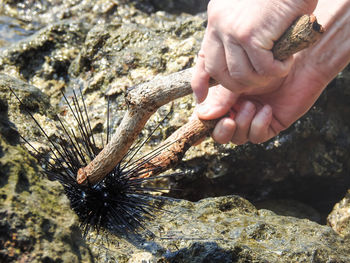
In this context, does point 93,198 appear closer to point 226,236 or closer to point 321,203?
point 226,236

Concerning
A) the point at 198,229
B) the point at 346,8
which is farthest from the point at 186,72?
the point at 346,8

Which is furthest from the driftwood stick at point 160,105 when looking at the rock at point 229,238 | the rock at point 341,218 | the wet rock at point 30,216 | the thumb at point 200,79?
the rock at point 341,218

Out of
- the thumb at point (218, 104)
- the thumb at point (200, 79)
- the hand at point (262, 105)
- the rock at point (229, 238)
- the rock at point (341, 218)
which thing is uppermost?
the thumb at point (200, 79)

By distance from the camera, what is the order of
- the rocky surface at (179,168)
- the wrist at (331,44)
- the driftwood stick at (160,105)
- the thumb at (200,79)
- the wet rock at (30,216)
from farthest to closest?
the wrist at (331,44), the thumb at (200,79), the driftwood stick at (160,105), the rocky surface at (179,168), the wet rock at (30,216)

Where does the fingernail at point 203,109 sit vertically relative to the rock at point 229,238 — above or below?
above

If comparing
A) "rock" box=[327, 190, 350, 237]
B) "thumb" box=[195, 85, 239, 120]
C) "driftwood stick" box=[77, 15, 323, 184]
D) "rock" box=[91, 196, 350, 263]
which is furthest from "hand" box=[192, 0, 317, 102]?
"rock" box=[327, 190, 350, 237]

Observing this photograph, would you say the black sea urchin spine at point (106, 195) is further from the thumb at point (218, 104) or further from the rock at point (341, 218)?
the rock at point (341, 218)

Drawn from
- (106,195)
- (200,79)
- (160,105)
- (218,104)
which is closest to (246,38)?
(200,79)
